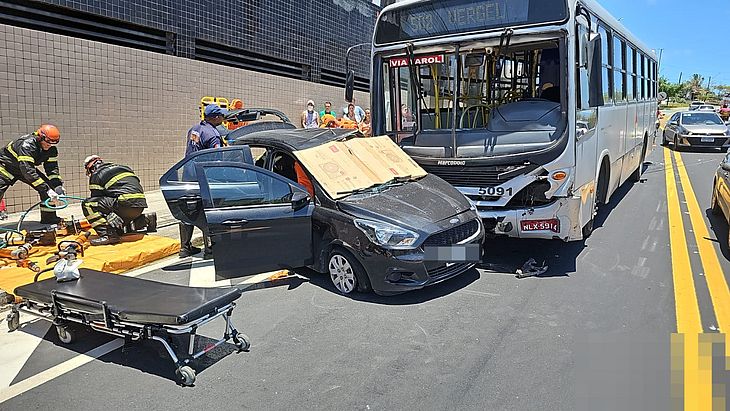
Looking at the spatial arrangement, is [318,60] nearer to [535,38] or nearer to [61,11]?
[61,11]

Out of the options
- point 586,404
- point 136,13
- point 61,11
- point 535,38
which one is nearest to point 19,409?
point 586,404

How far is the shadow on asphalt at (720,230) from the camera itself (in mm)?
6926

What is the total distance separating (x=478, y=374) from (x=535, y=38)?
3817mm

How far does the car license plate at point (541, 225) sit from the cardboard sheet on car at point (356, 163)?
4.36ft

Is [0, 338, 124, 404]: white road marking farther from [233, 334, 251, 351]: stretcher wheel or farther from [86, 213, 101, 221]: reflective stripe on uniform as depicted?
[86, 213, 101, 221]: reflective stripe on uniform

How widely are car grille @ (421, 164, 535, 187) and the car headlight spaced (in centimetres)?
146

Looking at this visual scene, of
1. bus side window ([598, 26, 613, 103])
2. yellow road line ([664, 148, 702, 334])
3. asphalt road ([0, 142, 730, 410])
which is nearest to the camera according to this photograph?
asphalt road ([0, 142, 730, 410])

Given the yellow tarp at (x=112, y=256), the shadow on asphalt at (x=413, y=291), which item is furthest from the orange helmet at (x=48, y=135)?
the shadow on asphalt at (x=413, y=291)

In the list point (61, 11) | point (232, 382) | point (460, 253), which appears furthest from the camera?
point (61, 11)

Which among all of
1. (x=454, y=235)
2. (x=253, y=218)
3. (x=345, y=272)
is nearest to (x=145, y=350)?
(x=253, y=218)

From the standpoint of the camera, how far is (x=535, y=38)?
592 centimetres

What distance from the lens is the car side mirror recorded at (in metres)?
5.61

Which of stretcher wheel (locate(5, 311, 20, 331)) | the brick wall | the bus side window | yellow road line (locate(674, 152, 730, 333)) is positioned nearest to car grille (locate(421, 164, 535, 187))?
yellow road line (locate(674, 152, 730, 333))

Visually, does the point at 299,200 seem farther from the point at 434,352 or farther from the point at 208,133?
the point at 208,133
